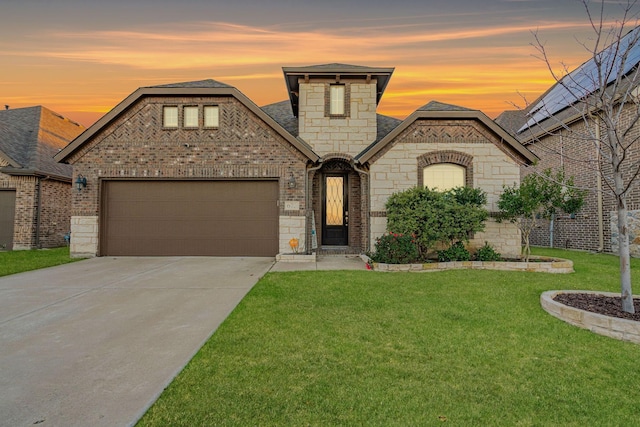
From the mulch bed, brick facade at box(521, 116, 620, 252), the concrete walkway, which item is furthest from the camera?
brick facade at box(521, 116, 620, 252)

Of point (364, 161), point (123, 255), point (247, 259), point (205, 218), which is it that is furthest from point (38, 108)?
point (364, 161)

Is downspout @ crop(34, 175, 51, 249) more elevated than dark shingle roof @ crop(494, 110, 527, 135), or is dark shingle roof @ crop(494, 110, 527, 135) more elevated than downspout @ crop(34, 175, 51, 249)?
dark shingle roof @ crop(494, 110, 527, 135)

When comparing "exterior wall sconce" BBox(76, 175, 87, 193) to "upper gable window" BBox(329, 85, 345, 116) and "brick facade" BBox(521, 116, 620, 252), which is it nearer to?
"upper gable window" BBox(329, 85, 345, 116)

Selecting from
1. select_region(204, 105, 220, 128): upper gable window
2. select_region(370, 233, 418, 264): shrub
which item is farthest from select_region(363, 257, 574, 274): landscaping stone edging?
select_region(204, 105, 220, 128): upper gable window

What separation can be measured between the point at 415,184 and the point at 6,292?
10.4 metres

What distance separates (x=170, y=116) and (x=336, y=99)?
5.92 metres

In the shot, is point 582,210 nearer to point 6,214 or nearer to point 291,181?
point 291,181

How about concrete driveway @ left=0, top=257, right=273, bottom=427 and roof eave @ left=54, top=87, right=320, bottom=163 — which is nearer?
concrete driveway @ left=0, top=257, right=273, bottom=427

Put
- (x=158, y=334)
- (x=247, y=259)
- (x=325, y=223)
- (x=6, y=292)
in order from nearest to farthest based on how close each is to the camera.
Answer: (x=158, y=334) < (x=6, y=292) < (x=247, y=259) < (x=325, y=223)

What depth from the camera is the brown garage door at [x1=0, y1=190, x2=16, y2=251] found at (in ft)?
45.0

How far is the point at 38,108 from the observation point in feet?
59.1

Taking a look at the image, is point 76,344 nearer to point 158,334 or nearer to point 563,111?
point 158,334

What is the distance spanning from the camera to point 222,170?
11164 mm

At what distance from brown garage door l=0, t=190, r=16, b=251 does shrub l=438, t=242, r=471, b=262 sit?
1654 cm
